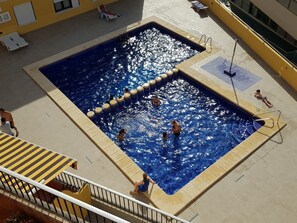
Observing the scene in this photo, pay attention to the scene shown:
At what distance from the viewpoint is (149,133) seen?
741 inches

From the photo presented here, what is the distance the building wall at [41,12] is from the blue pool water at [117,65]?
4.66 metres

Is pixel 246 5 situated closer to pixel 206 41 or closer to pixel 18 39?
pixel 206 41

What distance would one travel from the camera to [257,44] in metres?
23.1

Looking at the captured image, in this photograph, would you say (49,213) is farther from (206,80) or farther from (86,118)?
(206,80)

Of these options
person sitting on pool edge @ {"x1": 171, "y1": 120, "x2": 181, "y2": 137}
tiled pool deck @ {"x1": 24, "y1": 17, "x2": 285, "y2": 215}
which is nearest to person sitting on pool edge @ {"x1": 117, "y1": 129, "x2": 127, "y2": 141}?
tiled pool deck @ {"x1": 24, "y1": 17, "x2": 285, "y2": 215}

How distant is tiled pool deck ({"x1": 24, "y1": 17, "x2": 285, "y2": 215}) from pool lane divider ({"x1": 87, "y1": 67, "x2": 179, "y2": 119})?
80 cm

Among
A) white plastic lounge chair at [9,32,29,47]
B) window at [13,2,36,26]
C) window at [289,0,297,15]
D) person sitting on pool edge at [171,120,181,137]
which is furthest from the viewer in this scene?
window at [13,2,36,26]

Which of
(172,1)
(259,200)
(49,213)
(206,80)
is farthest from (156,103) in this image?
(172,1)

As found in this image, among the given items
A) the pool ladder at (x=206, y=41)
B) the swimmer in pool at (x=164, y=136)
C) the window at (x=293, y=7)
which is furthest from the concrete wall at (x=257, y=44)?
the swimmer in pool at (x=164, y=136)

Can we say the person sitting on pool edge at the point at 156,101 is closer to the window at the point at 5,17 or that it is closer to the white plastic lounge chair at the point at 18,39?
the white plastic lounge chair at the point at 18,39

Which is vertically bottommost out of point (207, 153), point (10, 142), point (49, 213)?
point (207, 153)

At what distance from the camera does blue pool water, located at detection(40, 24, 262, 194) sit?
17.6 meters

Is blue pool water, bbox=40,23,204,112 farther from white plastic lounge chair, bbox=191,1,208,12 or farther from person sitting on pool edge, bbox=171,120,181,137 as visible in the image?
person sitting on pool edge, bbox=171,120,181,137

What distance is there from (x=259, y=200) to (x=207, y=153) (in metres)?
3.80
